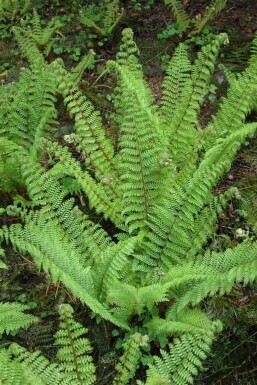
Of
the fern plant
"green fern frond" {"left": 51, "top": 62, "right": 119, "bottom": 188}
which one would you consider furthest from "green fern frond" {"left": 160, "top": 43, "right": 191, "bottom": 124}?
the fern plant

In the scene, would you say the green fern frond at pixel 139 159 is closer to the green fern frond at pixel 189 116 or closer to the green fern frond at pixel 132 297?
the green fern frond at pixel 189 116

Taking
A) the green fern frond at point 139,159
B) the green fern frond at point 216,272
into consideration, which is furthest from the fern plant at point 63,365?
the green fern frond at point 139,159

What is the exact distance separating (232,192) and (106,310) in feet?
4.49

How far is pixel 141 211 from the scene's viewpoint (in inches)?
170

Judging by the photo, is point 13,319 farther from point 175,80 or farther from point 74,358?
point 175,80

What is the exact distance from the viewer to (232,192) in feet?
12.4

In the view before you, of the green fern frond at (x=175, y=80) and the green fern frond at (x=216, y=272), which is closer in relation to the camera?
the green fern frond at (x=216, y=272)

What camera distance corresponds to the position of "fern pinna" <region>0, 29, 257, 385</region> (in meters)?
3.52

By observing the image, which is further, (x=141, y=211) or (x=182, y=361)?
(x=141, y=211)

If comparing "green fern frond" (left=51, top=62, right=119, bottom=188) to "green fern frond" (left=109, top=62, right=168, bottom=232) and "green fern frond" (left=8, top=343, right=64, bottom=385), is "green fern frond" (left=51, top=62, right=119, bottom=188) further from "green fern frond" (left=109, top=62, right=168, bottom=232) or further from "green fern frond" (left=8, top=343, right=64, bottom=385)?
"green fern frond" (left=8, top=343, right=64, bottom=385)

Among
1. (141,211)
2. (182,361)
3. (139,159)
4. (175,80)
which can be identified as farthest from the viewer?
(175,80)

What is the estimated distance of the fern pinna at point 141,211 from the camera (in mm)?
3520

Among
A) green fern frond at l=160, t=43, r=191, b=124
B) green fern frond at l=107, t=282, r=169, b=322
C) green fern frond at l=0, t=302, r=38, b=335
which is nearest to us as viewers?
green fern frond at l=107, t=282, r=169, b=322

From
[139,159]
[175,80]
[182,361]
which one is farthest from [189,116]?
[182,361]
